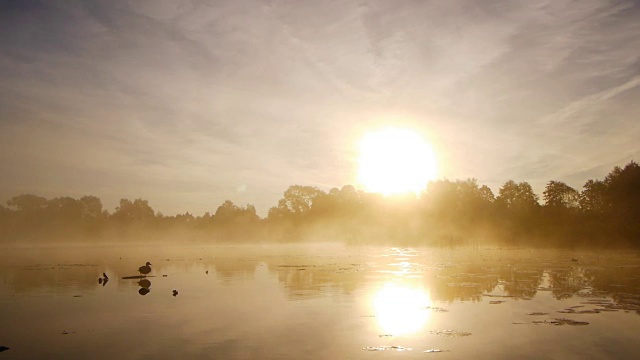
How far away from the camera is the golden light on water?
1571cm

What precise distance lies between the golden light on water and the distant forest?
63082 millimetres

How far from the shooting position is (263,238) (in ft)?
534

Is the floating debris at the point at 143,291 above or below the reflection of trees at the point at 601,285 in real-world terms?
below

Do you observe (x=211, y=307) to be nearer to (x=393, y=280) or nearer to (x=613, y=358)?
(x=393, y=280)

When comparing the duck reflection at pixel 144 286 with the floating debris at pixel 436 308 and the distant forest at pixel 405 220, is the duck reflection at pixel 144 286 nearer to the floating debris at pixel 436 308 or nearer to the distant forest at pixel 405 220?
the floating debris at pixel 436 308

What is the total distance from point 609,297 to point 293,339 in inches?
660

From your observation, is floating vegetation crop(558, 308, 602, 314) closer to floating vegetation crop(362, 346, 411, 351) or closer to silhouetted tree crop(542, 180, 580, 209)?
floating vegetation crop(362, 346, 411, 351)

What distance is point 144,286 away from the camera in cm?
2859

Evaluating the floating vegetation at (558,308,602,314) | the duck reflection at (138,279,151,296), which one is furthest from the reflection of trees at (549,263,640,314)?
the duck reflection at (138,279,151,296)

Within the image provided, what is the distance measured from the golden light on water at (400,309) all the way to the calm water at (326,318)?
0.07 meters

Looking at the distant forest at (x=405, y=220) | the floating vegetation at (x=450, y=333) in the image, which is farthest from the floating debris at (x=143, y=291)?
the distant forest at (x=405, y=220)

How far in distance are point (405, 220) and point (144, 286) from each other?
312ft

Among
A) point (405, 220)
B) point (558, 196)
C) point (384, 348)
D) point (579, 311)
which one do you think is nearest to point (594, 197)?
point (558, 196)

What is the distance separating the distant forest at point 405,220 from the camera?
78312mm
